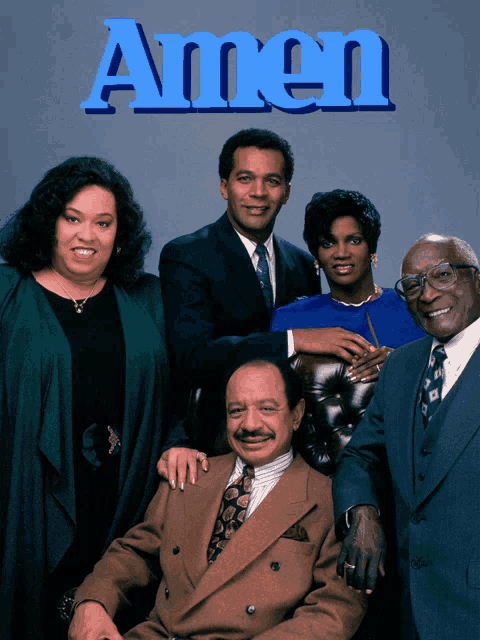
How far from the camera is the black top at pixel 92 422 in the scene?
2803 mm

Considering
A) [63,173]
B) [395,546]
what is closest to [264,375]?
[395,546]

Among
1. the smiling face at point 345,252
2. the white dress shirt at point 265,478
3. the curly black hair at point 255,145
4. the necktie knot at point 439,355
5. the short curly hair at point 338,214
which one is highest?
the curly black hair at point 255,145

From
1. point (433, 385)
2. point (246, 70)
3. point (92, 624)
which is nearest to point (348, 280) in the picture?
point (433, 385)

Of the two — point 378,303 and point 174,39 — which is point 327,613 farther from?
point 174,39

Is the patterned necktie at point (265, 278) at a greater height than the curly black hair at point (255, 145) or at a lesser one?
lesser

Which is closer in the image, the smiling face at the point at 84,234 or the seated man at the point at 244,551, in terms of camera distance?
the seated man at the point at 244,551

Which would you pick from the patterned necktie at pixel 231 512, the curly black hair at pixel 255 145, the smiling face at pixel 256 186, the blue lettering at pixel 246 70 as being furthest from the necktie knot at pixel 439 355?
the blue lettering at pixel 246 70

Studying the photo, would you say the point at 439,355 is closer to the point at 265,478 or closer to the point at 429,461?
the point at 429,461

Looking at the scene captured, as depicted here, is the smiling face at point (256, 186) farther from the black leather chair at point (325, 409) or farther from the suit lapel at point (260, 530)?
the suit lapel at point (260, 530)

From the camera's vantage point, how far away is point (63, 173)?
9.34 ft

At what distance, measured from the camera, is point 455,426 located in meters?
2.00

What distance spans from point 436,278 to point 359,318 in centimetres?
91

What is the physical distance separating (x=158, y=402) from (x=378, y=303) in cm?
94

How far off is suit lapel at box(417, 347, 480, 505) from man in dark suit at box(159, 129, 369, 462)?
3.22 feet
